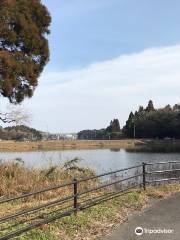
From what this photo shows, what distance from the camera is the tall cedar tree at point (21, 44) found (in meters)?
23.8

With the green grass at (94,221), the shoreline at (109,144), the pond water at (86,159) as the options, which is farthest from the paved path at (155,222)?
the shoreline at (109,144)

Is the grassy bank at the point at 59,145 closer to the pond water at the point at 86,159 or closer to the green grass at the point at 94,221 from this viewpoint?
the pond water at the point at 86,159

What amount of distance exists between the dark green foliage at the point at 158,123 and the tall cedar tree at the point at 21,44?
11655cm

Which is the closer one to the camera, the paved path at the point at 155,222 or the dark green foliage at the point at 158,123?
the paved path at the point at 155,222

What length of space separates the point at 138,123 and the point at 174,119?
55.0 ft

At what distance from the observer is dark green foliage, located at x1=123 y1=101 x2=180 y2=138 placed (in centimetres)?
14200

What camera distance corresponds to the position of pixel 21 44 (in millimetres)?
24844

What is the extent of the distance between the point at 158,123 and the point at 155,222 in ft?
445

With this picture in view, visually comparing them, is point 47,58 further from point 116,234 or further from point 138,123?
point 138,123

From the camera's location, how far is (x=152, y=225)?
477 inches

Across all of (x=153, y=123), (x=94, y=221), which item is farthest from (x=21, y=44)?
(x=153, y=123)

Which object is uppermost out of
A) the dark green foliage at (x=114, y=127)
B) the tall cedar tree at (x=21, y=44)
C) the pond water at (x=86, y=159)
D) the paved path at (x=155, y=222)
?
the dark green foliage at (x=114, y=127)

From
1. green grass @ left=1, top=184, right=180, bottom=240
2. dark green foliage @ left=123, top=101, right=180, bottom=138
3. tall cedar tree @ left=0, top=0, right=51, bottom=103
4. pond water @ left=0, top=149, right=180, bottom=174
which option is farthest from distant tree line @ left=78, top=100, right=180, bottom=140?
green grass @ left=1, top=184, right=180, bottom=240

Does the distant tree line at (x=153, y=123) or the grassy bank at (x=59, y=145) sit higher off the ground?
the distant tree line at (x=153, y=123)
